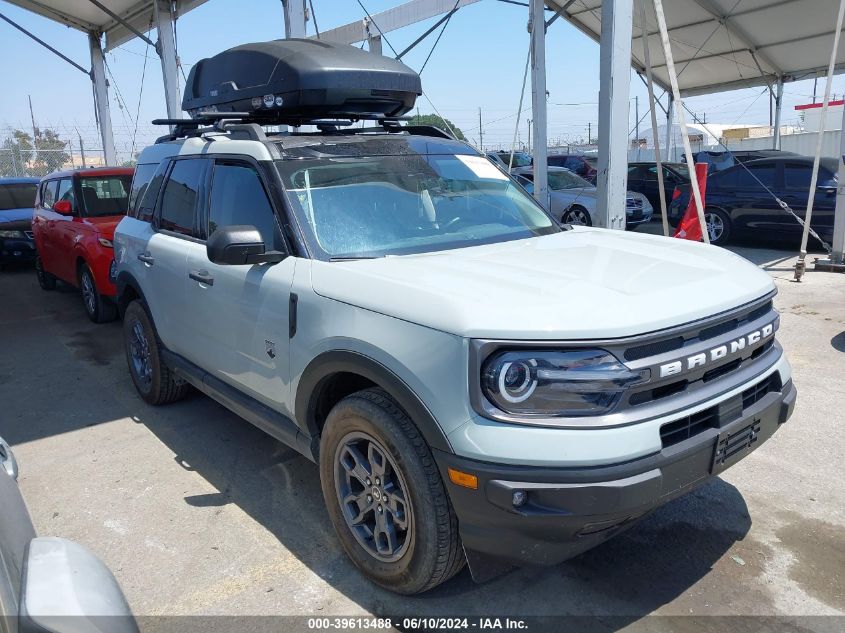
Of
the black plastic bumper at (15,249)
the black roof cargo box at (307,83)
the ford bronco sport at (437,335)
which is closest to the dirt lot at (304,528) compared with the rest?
the ford bronco sport at (437,335)

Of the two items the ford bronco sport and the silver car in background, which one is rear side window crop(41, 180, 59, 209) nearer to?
the ford bronco sport

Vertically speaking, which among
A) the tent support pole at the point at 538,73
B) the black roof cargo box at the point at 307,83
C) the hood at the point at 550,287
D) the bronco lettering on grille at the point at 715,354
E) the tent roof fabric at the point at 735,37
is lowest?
the bronco lettering on grille at the point at 715,354

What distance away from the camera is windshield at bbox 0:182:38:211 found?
12359 mm

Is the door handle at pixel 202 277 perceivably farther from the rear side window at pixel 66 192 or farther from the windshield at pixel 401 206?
the rear side window at pixel 66 192

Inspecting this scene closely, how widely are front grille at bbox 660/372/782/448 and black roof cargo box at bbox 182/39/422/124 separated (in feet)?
9.37

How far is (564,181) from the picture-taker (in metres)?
14.7

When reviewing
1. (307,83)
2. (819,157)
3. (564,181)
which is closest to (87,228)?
(307,83)

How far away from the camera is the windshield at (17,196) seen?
12359 mm

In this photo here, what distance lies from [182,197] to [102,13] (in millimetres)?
12487

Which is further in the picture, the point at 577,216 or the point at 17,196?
the point at 577,216

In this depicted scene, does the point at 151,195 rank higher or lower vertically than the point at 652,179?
higher

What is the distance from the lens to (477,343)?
2240 mm

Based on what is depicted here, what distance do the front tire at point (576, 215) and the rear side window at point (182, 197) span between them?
33.0 ft

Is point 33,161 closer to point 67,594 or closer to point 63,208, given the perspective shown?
point 63,208
